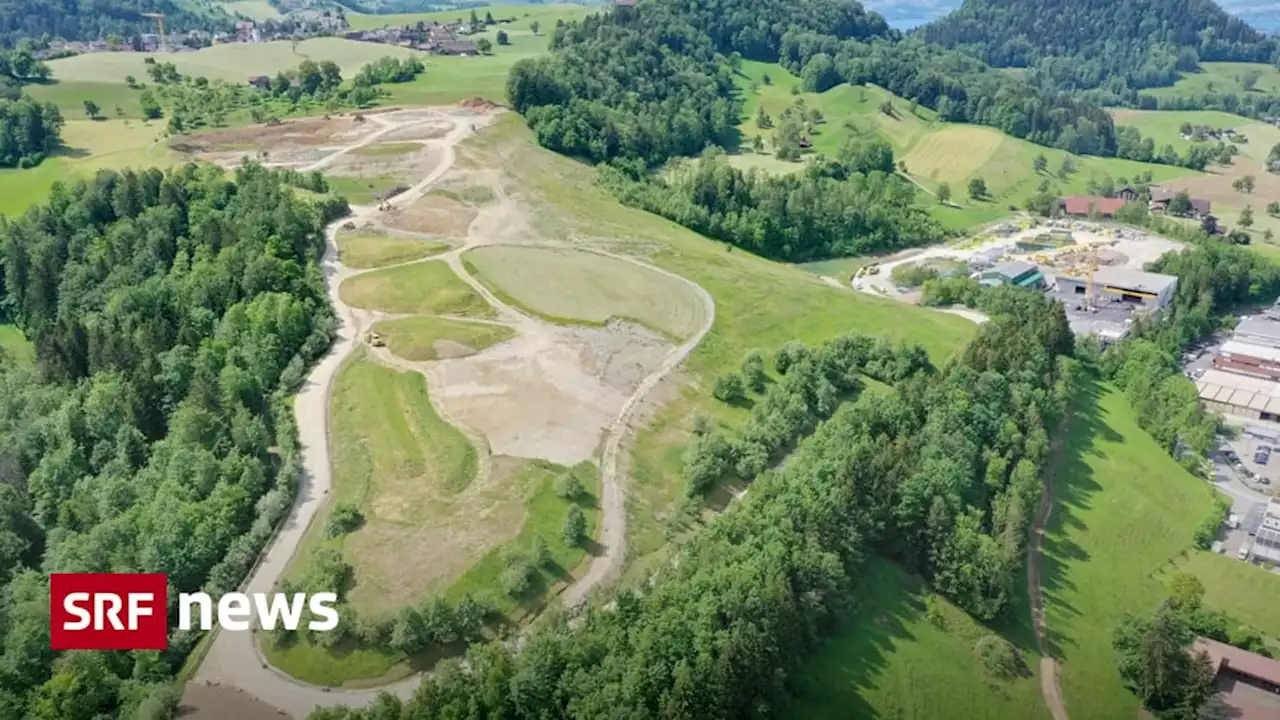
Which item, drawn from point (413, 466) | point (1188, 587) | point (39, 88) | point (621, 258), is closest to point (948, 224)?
point (621, 258)

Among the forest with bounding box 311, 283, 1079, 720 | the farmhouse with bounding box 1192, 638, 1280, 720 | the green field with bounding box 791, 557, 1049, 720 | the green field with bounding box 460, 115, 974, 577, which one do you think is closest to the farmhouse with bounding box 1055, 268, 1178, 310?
the green field with bounding box 460, 115, 974, 577

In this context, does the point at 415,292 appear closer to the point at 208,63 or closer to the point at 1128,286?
the point at 1128,286

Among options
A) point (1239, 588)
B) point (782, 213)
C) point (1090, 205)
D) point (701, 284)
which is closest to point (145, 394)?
point (701, 284)

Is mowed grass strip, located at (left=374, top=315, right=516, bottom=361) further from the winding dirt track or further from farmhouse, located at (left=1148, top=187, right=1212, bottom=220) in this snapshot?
farmhouse, located at (left=1148, top=187, right=1212, bottom=220)

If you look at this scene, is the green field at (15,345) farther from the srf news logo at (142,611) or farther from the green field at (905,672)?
the green field at (905,672)

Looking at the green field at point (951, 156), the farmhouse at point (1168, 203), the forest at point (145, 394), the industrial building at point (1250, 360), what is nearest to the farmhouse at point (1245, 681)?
the industrial building at point (1250, 360)

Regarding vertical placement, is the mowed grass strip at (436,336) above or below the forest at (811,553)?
above

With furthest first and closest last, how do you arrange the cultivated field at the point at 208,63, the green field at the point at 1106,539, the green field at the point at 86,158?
the cultivated field at the point at 208,63 < the green field at the point at 86,158 < the green field at the point at 1106,539
